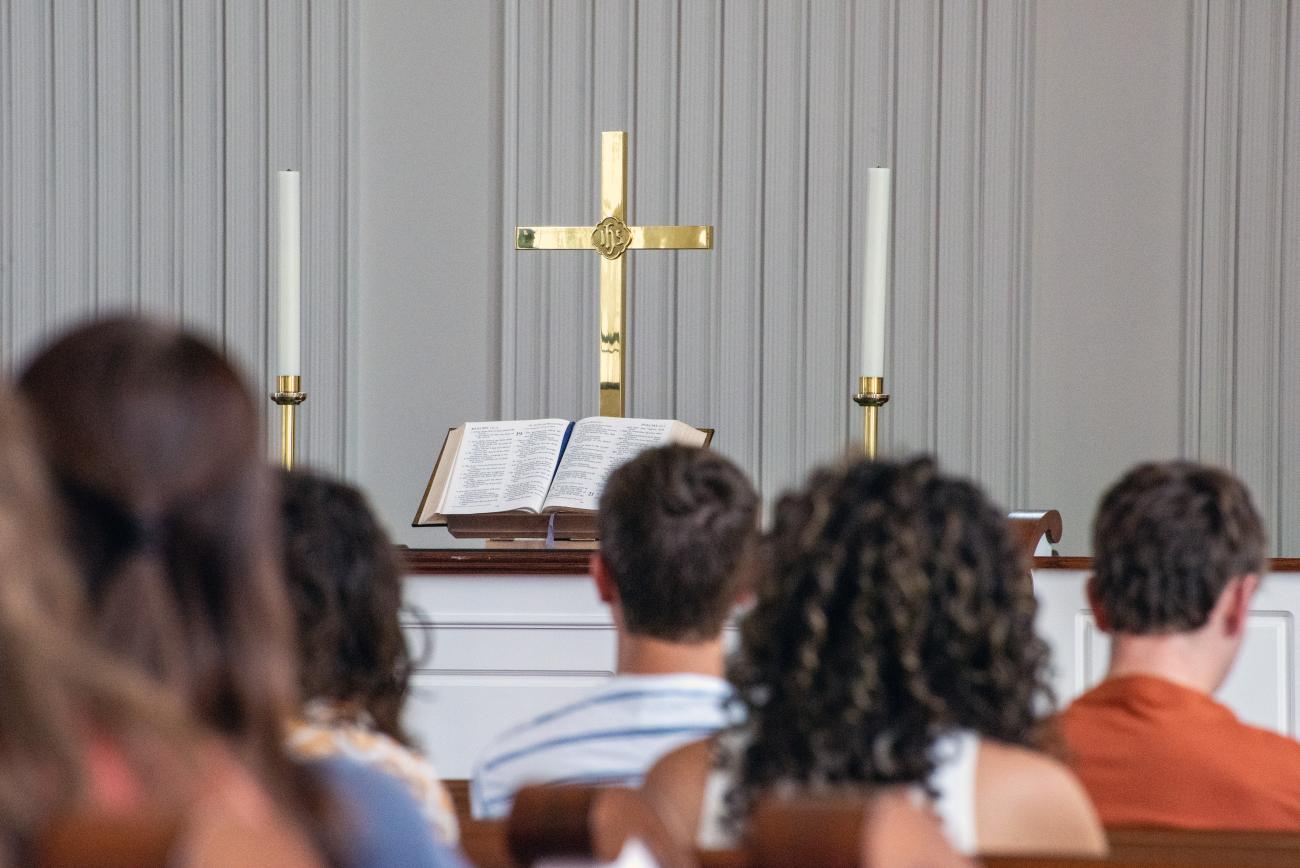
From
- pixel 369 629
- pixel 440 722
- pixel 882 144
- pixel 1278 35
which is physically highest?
pixel 1278 35

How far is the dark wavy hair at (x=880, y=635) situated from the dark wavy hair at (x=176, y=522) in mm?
722

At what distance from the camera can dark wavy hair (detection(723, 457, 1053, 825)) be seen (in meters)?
1.72

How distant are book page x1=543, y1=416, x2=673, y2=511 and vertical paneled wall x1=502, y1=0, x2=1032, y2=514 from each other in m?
1.87

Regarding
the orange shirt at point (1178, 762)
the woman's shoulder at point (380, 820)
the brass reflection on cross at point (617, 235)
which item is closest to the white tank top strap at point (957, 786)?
the orange shirt at point (1178, 762)

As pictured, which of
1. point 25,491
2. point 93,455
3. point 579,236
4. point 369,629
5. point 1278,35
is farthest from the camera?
point 1278,35

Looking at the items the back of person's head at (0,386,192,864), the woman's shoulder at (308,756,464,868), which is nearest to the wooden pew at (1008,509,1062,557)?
the woman's shoulder at (308,756,464,868)

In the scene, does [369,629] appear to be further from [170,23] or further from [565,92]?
[170,23]

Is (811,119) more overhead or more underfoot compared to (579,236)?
more overhead

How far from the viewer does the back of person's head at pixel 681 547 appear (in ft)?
8.20

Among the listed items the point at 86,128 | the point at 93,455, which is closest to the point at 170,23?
the point at 86,128

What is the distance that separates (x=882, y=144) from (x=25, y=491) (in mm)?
5907

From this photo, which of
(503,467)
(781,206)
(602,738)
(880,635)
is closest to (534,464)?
(503,467)

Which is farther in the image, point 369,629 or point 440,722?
point 440,722

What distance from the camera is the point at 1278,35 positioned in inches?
251
